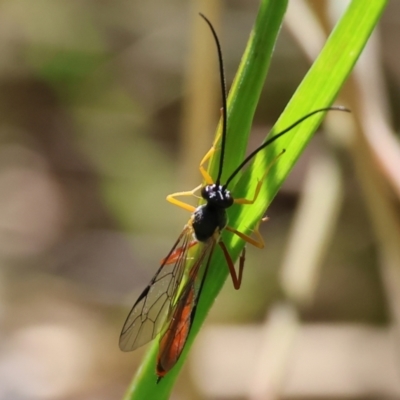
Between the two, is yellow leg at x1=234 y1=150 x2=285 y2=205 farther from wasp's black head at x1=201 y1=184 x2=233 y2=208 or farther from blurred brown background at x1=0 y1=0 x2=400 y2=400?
blurred brown background at x1=0 y1=0 x2=400 y2=400

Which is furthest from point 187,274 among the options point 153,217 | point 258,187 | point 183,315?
point 153,217

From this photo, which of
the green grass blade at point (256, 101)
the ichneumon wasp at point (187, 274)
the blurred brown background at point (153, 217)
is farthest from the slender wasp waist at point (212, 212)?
the blurred brown background at point (153, 217)

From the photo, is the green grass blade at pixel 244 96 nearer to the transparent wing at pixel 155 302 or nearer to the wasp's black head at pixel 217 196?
the wasp's black head at pixel 217 196

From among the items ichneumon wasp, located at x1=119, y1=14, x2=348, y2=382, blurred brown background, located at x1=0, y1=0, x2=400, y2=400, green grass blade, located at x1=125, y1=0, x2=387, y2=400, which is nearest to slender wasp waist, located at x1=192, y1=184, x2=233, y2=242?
ichneumon wasp, located at x1=119, y1=14, x2=348, y2=382

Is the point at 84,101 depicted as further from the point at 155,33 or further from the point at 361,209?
the point at 361,209

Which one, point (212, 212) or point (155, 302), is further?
point (155, 302)

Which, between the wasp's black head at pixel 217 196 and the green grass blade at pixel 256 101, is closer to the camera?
the green grass blade at pixel 256 101

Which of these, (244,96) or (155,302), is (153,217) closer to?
(155,302)
